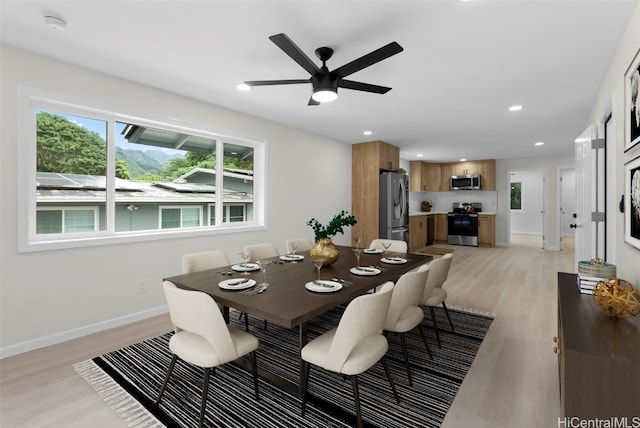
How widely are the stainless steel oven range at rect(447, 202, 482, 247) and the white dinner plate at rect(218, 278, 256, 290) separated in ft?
25.0

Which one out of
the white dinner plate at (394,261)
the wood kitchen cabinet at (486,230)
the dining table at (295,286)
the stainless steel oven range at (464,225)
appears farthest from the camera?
the stainless steel oven range at (464,225)

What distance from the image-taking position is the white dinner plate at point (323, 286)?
190 cm

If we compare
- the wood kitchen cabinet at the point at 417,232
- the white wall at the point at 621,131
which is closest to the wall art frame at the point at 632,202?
the white wall at the point at 621,131

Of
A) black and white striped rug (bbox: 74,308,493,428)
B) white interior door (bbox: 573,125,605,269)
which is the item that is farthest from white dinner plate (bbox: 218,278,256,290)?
white interior door (bbox: 573,125,605,269)

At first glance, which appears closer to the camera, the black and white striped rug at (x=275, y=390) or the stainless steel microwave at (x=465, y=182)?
the black and white striped rug at (x=275, y=390)

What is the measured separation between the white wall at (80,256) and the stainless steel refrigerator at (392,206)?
2423 mm

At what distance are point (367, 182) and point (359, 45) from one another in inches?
151

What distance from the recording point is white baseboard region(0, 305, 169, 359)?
2.47 meters

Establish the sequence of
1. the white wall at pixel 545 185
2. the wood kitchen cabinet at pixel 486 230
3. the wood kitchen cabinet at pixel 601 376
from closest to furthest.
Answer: the wood kitchen cabinet at pixel 601 376 → the white wall at pixel 545 185 → the wood kitchen cabinet at pixel 486 230

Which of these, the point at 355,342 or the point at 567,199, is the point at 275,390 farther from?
the point at 567,199

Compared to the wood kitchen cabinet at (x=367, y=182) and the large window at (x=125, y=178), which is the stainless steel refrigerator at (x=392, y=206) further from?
the large window at (x=125, y=178)

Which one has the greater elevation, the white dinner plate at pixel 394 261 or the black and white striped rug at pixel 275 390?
the white dinner plate at pixel 394 261

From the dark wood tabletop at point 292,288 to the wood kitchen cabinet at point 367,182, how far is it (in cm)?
303

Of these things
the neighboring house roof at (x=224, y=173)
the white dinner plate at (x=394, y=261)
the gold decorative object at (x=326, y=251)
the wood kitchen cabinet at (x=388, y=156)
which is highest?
the wood kitchen cabinet at (x=388, y=156)
